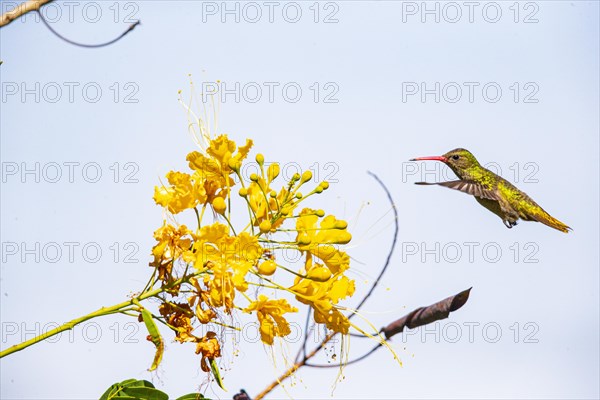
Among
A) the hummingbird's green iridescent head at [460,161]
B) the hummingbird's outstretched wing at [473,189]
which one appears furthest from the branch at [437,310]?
the hummingbird's green iridescent head at [460,161]

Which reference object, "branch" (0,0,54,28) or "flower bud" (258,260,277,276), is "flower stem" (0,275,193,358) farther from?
"branch" (0,0,54,28)

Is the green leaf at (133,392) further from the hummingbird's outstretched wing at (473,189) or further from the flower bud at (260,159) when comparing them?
the hummingbird's outstretched wing at (473,189)

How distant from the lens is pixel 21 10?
2963 mm

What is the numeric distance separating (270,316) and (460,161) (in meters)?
2.70

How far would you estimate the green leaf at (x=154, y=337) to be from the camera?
265 centimetres

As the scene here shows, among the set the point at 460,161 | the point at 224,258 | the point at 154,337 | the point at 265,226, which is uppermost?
the point at 460,161

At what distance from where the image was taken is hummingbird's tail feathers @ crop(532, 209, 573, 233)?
5402 mm

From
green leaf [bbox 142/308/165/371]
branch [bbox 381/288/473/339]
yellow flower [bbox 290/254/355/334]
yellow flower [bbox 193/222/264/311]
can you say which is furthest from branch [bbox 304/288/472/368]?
green leaf [bbox 142/308/165/371]

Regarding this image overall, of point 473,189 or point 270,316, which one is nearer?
point 270,316

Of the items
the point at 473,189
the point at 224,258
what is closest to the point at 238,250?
the point at 224,258

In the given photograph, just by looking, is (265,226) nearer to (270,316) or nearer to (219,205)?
(219,205)

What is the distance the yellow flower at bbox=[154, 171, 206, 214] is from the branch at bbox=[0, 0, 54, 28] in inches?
30.5

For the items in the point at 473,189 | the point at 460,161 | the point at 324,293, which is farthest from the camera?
the point at 460,161

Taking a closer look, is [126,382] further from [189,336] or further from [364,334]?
[364,334]
